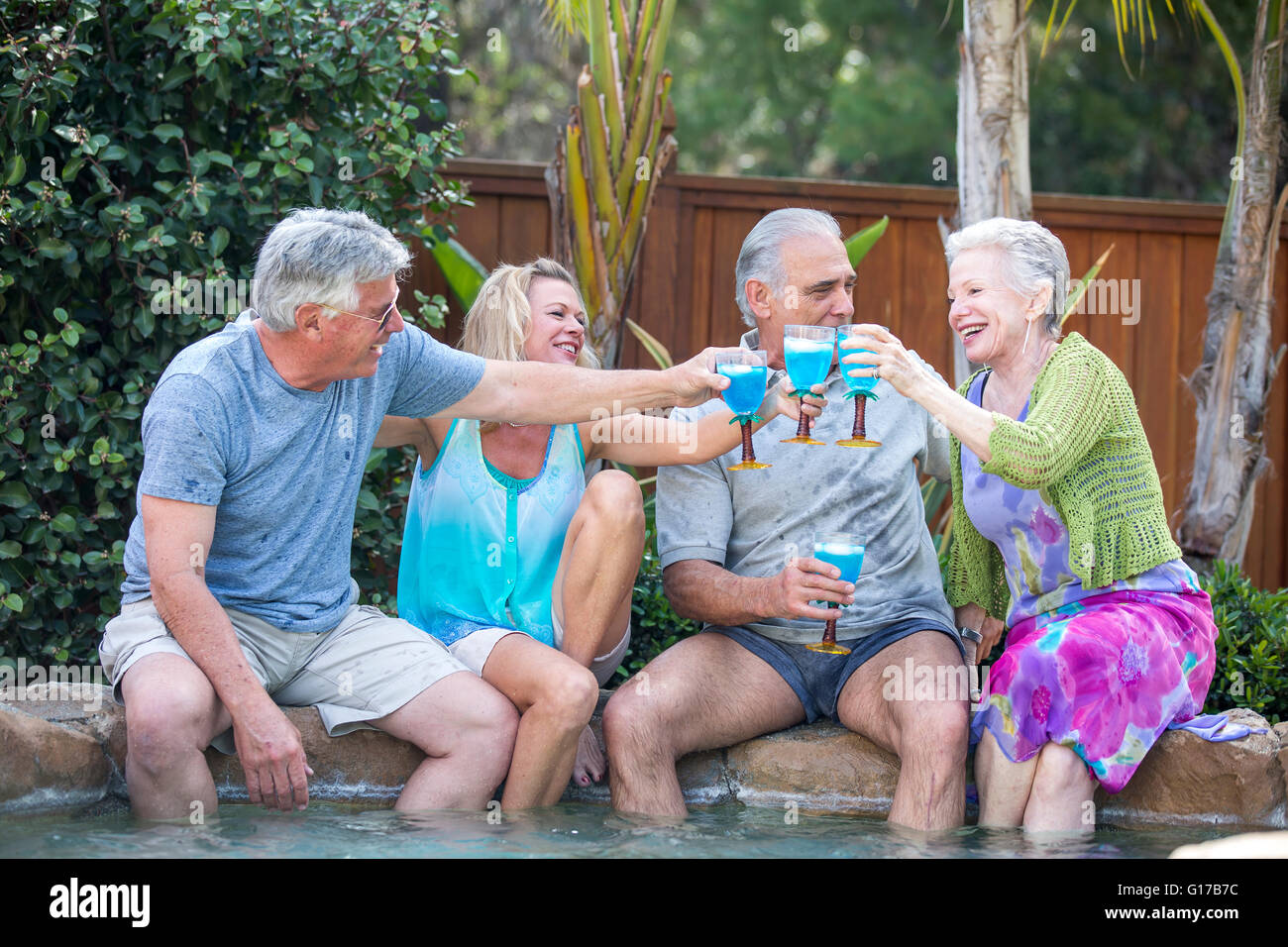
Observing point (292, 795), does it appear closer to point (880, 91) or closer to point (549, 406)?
point (549, 406)

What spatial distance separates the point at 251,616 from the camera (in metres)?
3.16

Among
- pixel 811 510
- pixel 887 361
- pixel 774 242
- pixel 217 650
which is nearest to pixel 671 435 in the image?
pixel 811 510

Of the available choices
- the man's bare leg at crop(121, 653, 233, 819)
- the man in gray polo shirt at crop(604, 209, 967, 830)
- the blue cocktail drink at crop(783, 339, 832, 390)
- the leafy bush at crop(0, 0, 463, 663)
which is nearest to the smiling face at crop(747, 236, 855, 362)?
the man in gray polo shirt at crop(604, 209, 967, 830)

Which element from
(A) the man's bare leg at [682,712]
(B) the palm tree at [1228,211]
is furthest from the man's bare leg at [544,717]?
(B) the palm tree at [1228,211]

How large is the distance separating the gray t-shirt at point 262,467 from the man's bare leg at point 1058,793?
68.9 inches

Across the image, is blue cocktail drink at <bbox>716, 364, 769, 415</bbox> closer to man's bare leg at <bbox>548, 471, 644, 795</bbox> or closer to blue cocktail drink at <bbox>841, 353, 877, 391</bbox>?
blue cocktail drink at <bbox>841, 353, 877, 391</bbox>

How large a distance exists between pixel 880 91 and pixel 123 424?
10604mm

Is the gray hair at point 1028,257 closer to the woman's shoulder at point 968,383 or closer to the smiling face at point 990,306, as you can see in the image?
the smiling face at point 990,306

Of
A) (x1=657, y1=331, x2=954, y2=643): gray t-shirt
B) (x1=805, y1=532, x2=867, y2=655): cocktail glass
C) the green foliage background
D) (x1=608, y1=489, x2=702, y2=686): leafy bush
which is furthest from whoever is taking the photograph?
the green foliage background

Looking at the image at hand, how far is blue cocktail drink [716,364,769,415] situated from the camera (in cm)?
320

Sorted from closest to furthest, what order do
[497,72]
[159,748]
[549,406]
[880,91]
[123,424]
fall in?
[159,748]
[549,406]
[123,424]
[880,91]
[497,72]

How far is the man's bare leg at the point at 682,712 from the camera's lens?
3215mm

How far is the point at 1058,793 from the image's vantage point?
120 inches
